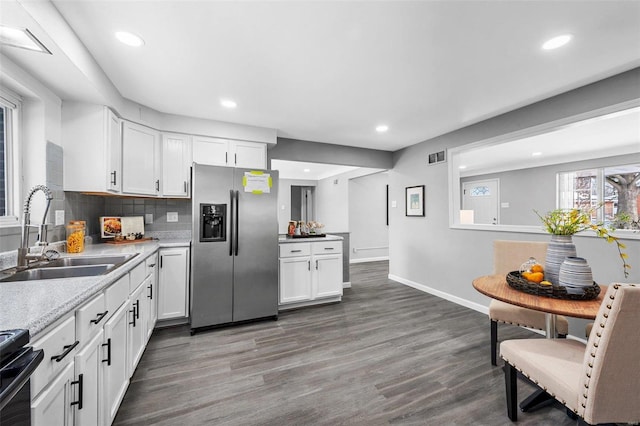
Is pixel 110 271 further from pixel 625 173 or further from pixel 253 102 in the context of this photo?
pixel 625 173

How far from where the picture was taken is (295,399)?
1801 mm

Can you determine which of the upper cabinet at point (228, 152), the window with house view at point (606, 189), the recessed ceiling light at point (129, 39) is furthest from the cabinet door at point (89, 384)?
the window with house view at point (606, 189)

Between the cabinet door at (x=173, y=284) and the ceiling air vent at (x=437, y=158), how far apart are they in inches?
139

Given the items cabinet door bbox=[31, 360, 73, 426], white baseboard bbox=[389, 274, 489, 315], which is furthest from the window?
white baseboard bbox=[389, 274, 489, 315]

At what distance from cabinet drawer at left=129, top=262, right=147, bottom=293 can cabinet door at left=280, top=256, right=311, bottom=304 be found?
1.49 metres

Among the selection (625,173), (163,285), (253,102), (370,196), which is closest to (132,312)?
(163,285)

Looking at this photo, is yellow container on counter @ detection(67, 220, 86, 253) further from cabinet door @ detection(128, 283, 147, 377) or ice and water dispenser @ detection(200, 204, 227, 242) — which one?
ice and water dispenser @ detection(200, 204, 227, 242)

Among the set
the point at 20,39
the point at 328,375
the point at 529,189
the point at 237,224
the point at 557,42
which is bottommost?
the point at 328,375

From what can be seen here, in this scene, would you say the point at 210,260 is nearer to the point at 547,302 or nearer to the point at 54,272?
the point at 54,272

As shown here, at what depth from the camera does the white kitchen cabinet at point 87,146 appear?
236 cm

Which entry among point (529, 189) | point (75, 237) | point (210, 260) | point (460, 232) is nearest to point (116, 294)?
point (75, 237)

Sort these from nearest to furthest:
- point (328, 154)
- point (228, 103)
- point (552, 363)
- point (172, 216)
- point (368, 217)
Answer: point (552, 363), point (228, 103), point (172, 216), point (328, 154), point (368, 217)

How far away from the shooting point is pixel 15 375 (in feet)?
2.23

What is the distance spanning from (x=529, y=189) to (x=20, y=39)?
812 cm
